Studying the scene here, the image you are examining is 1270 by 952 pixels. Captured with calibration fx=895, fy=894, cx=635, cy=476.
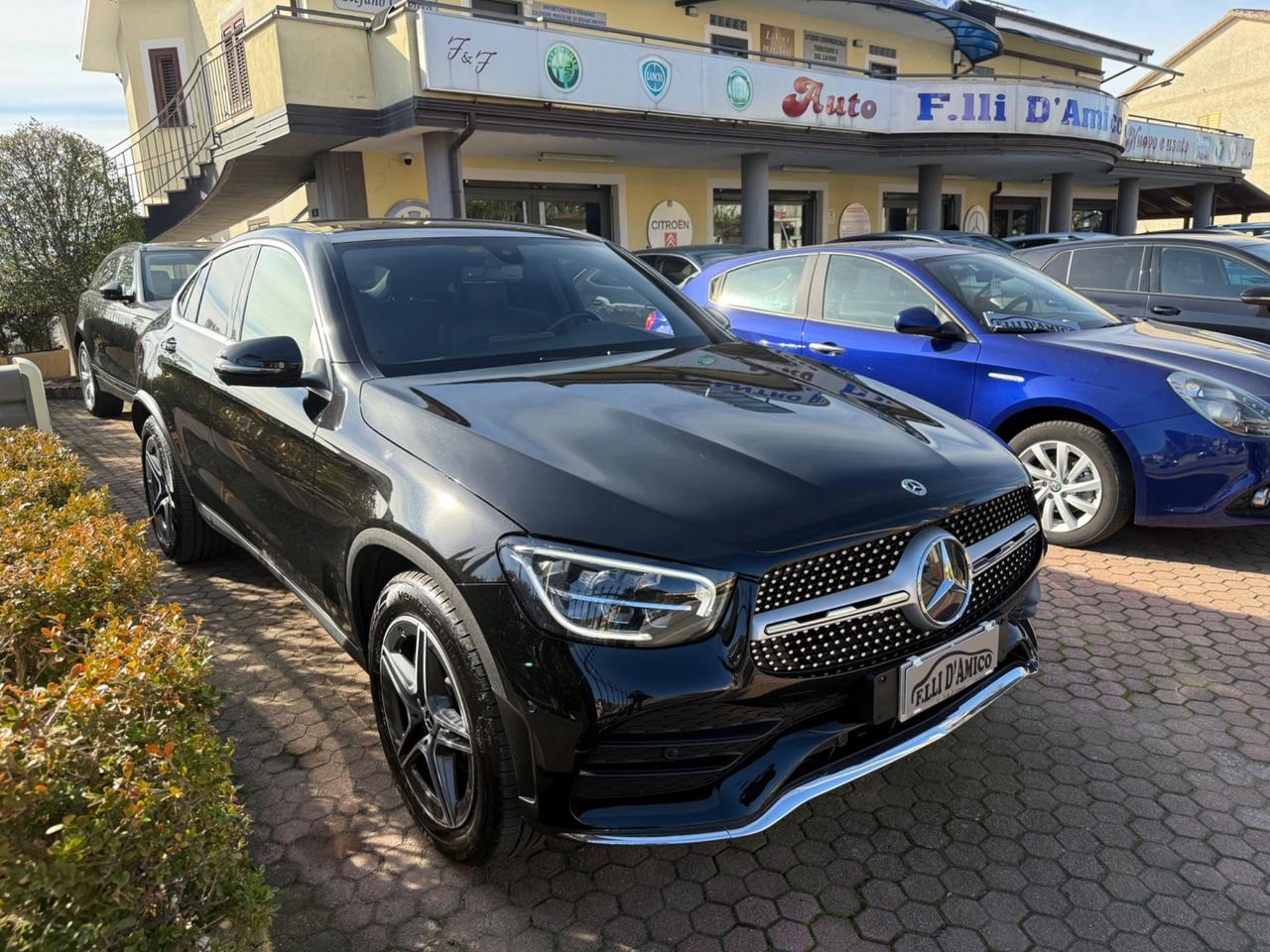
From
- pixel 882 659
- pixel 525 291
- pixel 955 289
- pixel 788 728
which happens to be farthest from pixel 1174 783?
pixel 955 289

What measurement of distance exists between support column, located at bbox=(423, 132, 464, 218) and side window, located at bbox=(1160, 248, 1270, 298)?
8.33m

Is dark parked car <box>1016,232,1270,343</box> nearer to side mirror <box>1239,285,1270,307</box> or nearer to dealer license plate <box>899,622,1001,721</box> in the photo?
side mirror <box>1239,285,1270,307</box>

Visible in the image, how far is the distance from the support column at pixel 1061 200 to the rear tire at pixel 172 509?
22938 millimetres

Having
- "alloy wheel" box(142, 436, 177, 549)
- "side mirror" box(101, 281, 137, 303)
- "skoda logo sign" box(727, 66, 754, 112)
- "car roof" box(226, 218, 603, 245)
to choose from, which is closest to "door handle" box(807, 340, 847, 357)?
"car roof" box(226, 218, 603, 245)

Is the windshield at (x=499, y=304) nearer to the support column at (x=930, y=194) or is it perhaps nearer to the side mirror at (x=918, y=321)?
the side mirror at (x=918, y=321)

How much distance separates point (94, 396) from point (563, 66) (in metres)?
7.12

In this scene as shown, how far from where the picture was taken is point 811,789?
205 cm

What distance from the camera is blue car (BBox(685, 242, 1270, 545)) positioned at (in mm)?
4375

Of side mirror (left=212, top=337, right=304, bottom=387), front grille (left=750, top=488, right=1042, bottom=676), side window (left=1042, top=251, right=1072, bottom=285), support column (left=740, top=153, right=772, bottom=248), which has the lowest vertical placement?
front grille (left=750, top=488, right=1042, bottom=676)

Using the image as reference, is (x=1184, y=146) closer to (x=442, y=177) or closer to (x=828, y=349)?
(x=442, y=177)

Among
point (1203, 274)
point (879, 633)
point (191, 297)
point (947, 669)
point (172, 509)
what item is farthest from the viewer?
point (1203, 274)

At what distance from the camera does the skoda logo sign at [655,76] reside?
12.9 metres

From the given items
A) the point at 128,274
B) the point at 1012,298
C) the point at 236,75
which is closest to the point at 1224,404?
the point at 1012,298

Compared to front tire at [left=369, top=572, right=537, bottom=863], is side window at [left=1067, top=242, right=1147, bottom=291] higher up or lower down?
higher up
